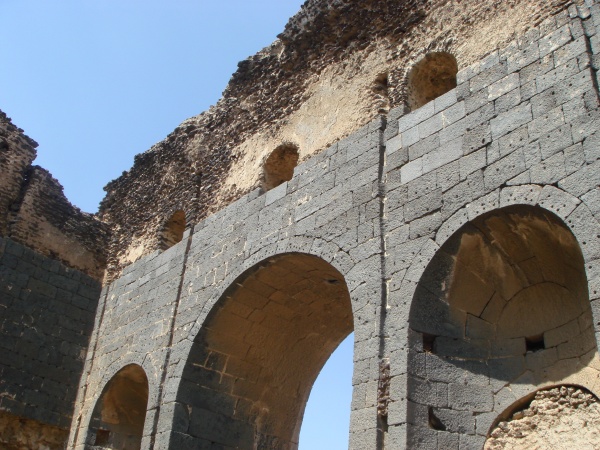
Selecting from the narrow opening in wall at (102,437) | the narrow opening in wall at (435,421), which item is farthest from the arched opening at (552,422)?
the narrow opening in wall at (102,437)

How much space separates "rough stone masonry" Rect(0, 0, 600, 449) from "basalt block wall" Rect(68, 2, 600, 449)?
2cm

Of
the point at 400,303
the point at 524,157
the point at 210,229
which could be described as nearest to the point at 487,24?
the point at 524,157

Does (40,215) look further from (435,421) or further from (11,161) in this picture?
(435,421)

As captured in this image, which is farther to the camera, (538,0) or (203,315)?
(203,315)

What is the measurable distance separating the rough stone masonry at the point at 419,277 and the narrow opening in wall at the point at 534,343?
1.5 inches

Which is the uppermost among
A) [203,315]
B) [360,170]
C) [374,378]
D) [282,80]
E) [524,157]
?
[282,80]

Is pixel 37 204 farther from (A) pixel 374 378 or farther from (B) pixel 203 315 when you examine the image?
(A) pixel 374 378

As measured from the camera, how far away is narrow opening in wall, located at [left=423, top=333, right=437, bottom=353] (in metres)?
→ 5.77

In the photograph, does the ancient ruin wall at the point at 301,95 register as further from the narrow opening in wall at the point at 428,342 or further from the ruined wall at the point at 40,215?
the narrow opening in wall at the point at 428,342

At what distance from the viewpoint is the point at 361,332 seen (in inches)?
236

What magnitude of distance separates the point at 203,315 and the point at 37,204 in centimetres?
418

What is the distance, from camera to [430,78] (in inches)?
291

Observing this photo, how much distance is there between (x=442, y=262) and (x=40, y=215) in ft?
23.2

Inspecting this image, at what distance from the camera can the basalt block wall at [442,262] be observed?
536cm
